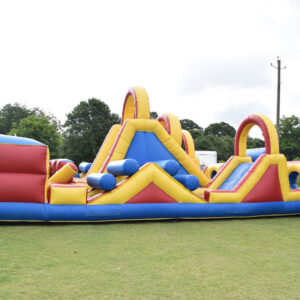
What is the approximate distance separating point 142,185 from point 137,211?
0.41 metres

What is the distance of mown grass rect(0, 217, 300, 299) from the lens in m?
2.25

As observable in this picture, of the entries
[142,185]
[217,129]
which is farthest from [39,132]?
[142,185]

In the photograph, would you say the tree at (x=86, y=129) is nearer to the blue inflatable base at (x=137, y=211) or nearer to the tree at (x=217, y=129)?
the blue inflatable base at (x=137, y=211)

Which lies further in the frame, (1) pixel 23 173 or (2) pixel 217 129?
(2) pixel 217 129

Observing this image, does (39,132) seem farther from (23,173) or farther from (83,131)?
(23,173)

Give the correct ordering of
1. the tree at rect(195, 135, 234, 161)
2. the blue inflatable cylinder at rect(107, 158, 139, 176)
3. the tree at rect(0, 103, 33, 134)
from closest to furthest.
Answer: the blue inflatable cylinder at rect(107, 158, 139, 176) < the tree at rect(195, 135, 234, 161) < the tree at rect(0, 103, 33, 134)

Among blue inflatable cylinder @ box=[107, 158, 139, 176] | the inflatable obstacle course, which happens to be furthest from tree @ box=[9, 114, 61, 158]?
blue inflatable cylinder @ box=[107, 158, 139, 176]

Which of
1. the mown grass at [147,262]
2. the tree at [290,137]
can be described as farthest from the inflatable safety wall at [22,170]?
the tree at [290,137]

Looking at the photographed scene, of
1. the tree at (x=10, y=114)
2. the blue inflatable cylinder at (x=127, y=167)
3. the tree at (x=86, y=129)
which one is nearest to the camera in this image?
the blue inflatable cylinder at (x=127, y=167)

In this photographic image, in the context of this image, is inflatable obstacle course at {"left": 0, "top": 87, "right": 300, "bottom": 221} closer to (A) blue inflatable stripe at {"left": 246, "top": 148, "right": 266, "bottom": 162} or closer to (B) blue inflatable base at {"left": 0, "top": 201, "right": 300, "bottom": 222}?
(B) blue inflatable base at {"left": 0, "top": 201, "right": 300, "bottom": 222}

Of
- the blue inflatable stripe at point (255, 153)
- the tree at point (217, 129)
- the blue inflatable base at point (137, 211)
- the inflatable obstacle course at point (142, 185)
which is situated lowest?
the blue inflatable base at point (137, 211)

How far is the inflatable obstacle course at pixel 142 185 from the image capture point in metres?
4.53

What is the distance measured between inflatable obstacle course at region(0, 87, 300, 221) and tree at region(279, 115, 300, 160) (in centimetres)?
2212

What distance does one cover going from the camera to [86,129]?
79.0 ft
